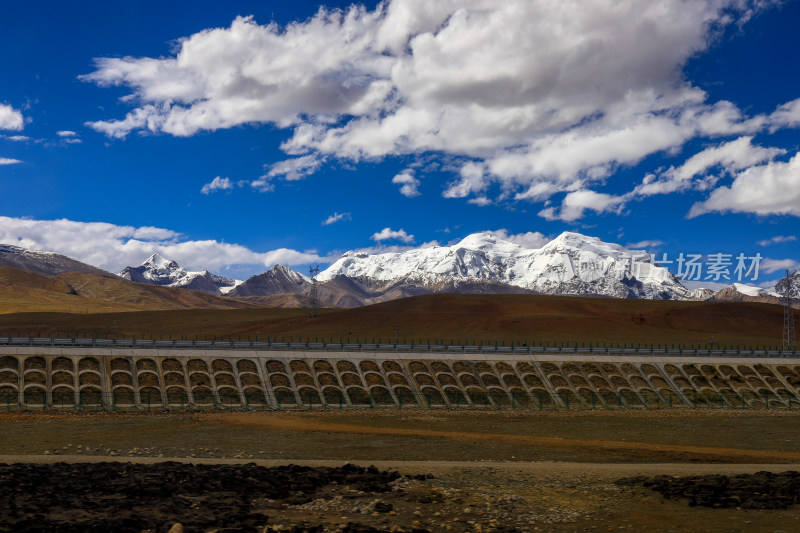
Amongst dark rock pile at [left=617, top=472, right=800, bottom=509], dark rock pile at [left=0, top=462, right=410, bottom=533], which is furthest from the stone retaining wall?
dark rock pile at [left=617, top=472, right=800, bottom=509]

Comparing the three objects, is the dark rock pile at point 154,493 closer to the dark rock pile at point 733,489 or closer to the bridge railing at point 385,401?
the dark rock pile at point 733,489

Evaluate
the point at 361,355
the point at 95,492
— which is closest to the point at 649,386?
the point at 361,355

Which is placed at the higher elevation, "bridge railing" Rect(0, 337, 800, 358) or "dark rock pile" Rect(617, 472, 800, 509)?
"bridge railing" Rect(0, 337, 800, 358)

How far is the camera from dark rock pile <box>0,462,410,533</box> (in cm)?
2362

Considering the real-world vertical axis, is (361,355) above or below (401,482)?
above

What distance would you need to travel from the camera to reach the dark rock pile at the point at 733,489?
93.9 ft

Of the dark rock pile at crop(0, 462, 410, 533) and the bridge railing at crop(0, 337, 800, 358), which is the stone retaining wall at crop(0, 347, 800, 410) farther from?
the dark rock pile at crop(0, 462, 410, 533)

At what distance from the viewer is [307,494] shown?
29562mm

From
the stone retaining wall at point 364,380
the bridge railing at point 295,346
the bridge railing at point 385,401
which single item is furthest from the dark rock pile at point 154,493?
the bridge railing at point 295,346

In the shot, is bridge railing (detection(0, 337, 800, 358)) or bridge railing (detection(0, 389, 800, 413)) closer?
bridge railing (detection(0, 389, 800, 413))

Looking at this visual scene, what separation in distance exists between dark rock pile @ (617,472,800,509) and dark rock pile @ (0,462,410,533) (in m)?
12.2

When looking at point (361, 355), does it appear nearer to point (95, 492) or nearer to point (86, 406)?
point (86, 406)

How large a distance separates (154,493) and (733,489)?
80.0ft

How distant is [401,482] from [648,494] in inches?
426
